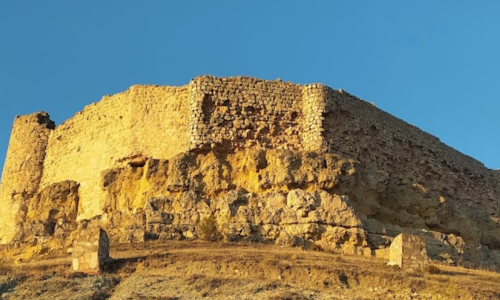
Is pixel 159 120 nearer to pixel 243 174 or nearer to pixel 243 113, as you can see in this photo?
pixel 243 113

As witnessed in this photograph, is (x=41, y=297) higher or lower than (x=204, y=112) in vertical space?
lower

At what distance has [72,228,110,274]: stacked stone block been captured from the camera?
2012cm

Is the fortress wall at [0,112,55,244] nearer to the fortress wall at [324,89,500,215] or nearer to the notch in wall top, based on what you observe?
the notch in wall top

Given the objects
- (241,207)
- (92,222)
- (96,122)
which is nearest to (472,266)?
(241,207)

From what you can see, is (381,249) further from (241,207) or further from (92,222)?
(92,222)

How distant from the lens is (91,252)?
20281 mm

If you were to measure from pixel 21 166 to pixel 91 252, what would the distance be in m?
13.4

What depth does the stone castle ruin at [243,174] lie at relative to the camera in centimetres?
2548

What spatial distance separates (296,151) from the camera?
27766 mm

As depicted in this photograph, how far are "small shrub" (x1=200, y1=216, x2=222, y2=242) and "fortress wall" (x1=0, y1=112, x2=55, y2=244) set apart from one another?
930cm

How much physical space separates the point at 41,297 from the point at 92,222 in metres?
8.87

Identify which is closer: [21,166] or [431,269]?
[431,269]

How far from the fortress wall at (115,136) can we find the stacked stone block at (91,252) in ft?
25.1

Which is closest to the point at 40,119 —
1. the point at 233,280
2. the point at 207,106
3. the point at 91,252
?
the point at 207,106
